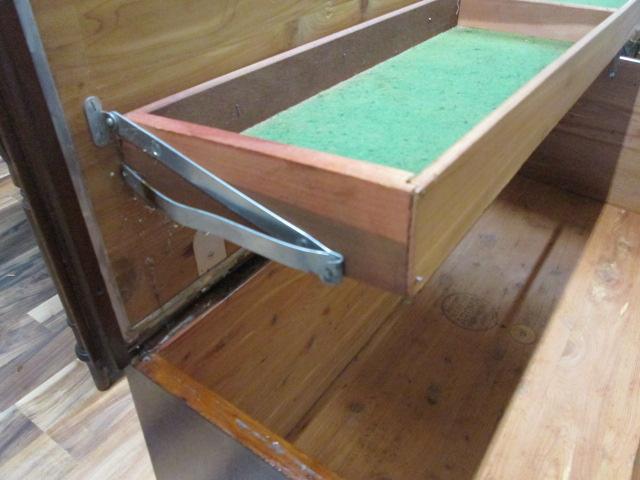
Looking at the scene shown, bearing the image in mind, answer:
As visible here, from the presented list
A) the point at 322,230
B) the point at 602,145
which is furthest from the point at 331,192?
the point at 602,145

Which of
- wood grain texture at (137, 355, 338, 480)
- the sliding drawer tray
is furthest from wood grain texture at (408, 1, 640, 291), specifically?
wood grain texture at (137, 355, 338, 480)

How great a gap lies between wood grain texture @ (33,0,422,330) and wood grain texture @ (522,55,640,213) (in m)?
1.04

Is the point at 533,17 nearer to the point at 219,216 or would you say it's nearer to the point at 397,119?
the point at 397,119

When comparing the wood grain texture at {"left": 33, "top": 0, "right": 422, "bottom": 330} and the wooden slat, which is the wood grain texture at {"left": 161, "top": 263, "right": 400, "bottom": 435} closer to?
the wood grain texture at {"left": 33, "top": 0, "right": 422, "bottom": 330}

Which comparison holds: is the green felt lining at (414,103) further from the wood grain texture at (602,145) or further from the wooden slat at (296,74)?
the wood grain texture at (602,145)

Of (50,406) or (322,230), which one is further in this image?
(50,406)

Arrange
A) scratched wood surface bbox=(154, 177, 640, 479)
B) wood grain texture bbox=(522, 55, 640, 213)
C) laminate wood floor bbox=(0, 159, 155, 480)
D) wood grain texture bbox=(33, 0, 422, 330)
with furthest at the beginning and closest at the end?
wood grain texture bbox=(522, 55, 640, 213), laminate wood floor bbox=(0, 159, 155, 480), scratched wood surface bbox=(154, 177, 640, 479), wood grain texture bbox=(33, 0, 422, 330)

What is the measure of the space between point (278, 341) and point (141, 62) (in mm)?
517

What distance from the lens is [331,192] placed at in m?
0.44

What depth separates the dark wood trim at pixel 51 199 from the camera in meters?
0.49

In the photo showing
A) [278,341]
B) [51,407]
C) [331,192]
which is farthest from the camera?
[51,407]

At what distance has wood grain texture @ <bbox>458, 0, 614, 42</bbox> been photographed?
98 centimetres

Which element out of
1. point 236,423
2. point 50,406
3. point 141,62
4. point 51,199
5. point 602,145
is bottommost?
point 50,406

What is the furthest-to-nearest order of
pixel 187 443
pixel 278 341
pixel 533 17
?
pixel 533 17 → pixel 278 341 → pixel 187 443
